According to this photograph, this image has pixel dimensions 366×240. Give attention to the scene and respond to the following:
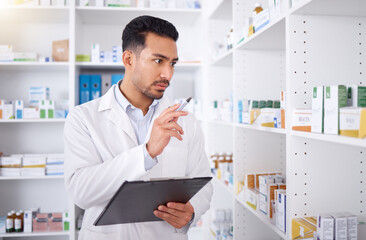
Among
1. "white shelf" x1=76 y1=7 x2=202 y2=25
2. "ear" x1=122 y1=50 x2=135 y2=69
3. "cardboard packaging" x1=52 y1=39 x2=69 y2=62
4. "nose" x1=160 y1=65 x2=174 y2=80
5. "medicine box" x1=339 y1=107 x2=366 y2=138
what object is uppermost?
"white shelf" x1=76 y1=7 x2=202 y2=25

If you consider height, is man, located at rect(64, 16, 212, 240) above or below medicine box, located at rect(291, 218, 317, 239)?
above

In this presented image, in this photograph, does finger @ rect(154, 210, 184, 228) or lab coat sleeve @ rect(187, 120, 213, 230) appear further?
lab coat sleeve @ rect(187, 120, 213, 230)

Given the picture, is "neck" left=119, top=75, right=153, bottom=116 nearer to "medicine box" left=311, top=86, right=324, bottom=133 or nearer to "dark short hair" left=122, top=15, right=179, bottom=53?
"dark short hair" left=122, top=15, right=179, bottom=53

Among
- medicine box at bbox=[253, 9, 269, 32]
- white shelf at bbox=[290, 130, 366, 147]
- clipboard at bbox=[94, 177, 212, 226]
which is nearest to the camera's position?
white shelf at bbox=[290, 130, 366, 147]

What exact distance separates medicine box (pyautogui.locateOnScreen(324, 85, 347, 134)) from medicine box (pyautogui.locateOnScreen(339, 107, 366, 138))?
0.02 m

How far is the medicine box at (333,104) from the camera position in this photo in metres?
1.04

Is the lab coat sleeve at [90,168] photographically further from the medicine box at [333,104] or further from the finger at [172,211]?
the medicine box at [333,104]

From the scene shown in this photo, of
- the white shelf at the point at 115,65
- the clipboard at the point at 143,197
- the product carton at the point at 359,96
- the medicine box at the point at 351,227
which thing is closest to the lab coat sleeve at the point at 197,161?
the clipboard at the point at 143,197

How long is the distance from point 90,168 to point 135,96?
0.49 m

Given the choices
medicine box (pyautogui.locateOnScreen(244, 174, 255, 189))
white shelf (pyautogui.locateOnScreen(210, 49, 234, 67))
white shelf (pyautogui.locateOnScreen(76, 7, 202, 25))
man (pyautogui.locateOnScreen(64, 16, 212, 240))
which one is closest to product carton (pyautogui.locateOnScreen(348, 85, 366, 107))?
man (pyautogui.locateOnScreen(64, 16, 212, 240))

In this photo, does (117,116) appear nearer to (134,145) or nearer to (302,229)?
(134,145)

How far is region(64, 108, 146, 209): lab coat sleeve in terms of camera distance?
1.36 m

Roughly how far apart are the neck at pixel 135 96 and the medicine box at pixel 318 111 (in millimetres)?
905

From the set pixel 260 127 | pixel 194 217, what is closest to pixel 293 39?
pixel 260 127
